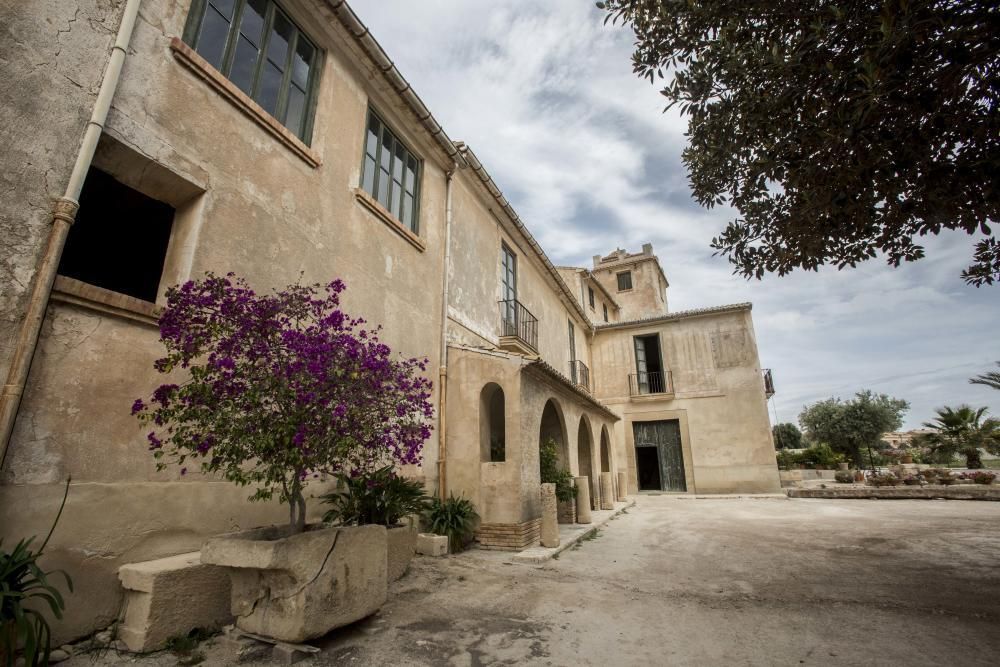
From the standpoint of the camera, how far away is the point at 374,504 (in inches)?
210

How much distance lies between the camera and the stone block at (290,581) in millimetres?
3045

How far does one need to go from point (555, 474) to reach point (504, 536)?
288 cm

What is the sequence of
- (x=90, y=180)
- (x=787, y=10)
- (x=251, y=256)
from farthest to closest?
(x=251, y=256) < (x=90, y=180) < (x=787, y=10)

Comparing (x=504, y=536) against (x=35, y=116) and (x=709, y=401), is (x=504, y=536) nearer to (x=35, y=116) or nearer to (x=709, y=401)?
(x=35, y=116)

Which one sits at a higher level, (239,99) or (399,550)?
(239,99)

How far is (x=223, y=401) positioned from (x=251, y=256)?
7.18 feet

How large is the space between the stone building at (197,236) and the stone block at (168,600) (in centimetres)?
23

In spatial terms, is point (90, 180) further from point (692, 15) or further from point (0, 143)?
point (692, 15)

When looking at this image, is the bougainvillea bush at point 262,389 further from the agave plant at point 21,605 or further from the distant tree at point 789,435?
the distant tree at point 789,435

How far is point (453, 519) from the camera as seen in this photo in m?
6.96

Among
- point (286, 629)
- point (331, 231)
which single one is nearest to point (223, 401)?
point (286, 629)

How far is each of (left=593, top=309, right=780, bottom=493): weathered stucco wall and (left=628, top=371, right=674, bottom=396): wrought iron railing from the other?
0.26 m

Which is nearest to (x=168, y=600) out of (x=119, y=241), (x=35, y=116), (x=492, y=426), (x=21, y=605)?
(x=21, y=605)

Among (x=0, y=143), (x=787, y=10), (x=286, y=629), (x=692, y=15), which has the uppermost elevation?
(x=692, y=15)
